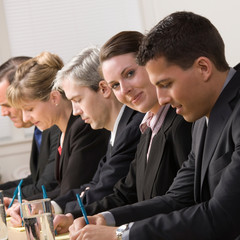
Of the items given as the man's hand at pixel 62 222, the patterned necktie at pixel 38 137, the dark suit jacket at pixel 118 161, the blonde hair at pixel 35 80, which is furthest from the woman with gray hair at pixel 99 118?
the patterned necktie at pixel 38 137

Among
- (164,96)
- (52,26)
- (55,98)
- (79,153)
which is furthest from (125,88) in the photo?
(52,26)

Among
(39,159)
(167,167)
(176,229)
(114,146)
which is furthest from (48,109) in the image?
(176,229)

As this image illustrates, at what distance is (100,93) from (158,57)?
1.39 meters

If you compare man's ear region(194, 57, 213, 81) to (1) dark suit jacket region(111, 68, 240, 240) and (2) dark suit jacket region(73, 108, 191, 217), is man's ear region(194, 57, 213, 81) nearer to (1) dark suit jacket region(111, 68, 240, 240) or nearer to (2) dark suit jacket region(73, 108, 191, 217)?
(1) dark suit jacket region(111, 68, 240, 240)

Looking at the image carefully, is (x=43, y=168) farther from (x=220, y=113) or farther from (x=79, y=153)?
(x=220, y=113)

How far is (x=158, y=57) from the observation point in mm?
1947

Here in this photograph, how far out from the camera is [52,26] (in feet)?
19.9

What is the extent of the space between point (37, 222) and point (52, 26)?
14.4 ft

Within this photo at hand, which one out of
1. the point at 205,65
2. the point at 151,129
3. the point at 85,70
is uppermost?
the point at 205,65

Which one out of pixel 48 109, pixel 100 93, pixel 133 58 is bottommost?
pixel 48 109

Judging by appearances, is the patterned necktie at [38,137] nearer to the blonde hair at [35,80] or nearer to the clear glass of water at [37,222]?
the blonde hair at [35,80]

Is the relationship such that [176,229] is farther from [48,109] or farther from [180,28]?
[48,109]

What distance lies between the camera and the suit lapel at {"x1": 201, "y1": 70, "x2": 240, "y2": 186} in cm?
189

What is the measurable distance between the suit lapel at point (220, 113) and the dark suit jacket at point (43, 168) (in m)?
2.36
